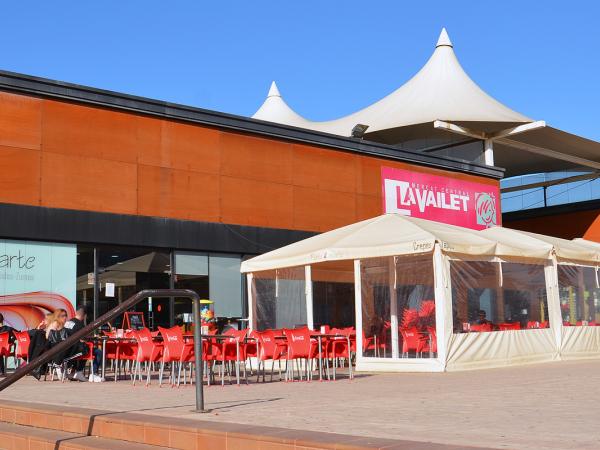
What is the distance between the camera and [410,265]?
14008 millimetres

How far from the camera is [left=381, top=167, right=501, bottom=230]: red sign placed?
22.7m

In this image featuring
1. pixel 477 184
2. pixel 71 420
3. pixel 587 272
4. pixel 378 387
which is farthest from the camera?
pixel 477 184

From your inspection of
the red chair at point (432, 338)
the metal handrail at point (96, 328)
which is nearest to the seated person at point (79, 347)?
the red chair at point (432, 338)

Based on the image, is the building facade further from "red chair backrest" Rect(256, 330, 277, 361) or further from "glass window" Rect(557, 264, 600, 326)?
"glass window" Rect(557, 264, 600, 326)

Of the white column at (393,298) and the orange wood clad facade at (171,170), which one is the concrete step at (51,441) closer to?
the white column at (393,298)

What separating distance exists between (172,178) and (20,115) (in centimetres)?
357

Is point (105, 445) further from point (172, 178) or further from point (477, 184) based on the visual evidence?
point (477, 184)

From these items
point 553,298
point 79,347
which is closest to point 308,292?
point 79,347

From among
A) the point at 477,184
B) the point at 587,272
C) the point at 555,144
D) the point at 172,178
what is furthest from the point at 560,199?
the point at 172,178

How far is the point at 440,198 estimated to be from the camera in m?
24.0

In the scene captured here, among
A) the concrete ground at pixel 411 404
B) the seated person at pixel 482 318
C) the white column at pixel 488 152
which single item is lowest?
the concrete ground at pixel 411 404

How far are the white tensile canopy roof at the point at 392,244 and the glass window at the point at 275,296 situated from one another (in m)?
0.92

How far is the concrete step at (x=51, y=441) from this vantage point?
6211 millimetres

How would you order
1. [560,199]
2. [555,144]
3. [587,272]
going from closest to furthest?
[587,272] < [555,144] < [560,199]
